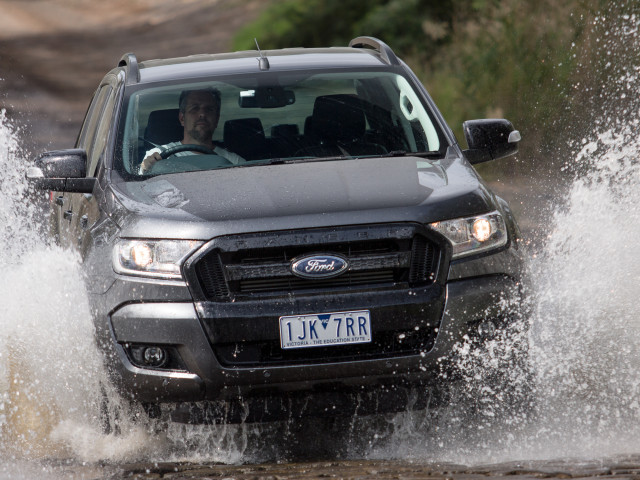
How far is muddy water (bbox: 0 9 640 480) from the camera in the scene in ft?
15.4

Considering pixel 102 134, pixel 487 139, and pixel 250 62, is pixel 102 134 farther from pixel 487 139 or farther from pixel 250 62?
pixel 487 139

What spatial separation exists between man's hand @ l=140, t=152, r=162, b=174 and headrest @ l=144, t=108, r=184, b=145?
0.15 meters

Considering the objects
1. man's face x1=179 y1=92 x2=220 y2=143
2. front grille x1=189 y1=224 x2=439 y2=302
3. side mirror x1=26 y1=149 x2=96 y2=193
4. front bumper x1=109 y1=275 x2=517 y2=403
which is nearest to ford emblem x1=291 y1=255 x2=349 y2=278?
front grille x1=189 y1=224 x2=439 y2=302

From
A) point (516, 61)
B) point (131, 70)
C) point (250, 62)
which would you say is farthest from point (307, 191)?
point (516, 61)

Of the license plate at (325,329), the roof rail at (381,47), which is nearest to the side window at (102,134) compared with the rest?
the roof rail at (381,47)

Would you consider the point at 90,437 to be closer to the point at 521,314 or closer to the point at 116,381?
the point at 116,381

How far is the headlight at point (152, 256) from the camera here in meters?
4.76

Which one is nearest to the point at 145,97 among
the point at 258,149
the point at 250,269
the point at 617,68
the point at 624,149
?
the point at 258,149

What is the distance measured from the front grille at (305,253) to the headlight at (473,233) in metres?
0.11

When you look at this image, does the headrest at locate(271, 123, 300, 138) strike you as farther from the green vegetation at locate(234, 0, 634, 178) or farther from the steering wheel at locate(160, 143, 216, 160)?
the green vegetation at locate(234, 0, 634, 178)

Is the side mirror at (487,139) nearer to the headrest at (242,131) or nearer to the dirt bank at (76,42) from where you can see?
the headrest at (242,131)

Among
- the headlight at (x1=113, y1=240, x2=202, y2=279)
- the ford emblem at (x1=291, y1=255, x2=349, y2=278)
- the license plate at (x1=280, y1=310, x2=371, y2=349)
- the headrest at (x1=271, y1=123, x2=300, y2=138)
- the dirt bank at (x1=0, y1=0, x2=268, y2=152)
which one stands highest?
the headrest at (x1=271, y1=123, x2=300, y2=138)

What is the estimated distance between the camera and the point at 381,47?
6.86 metres

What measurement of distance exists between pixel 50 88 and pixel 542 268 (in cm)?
2202
